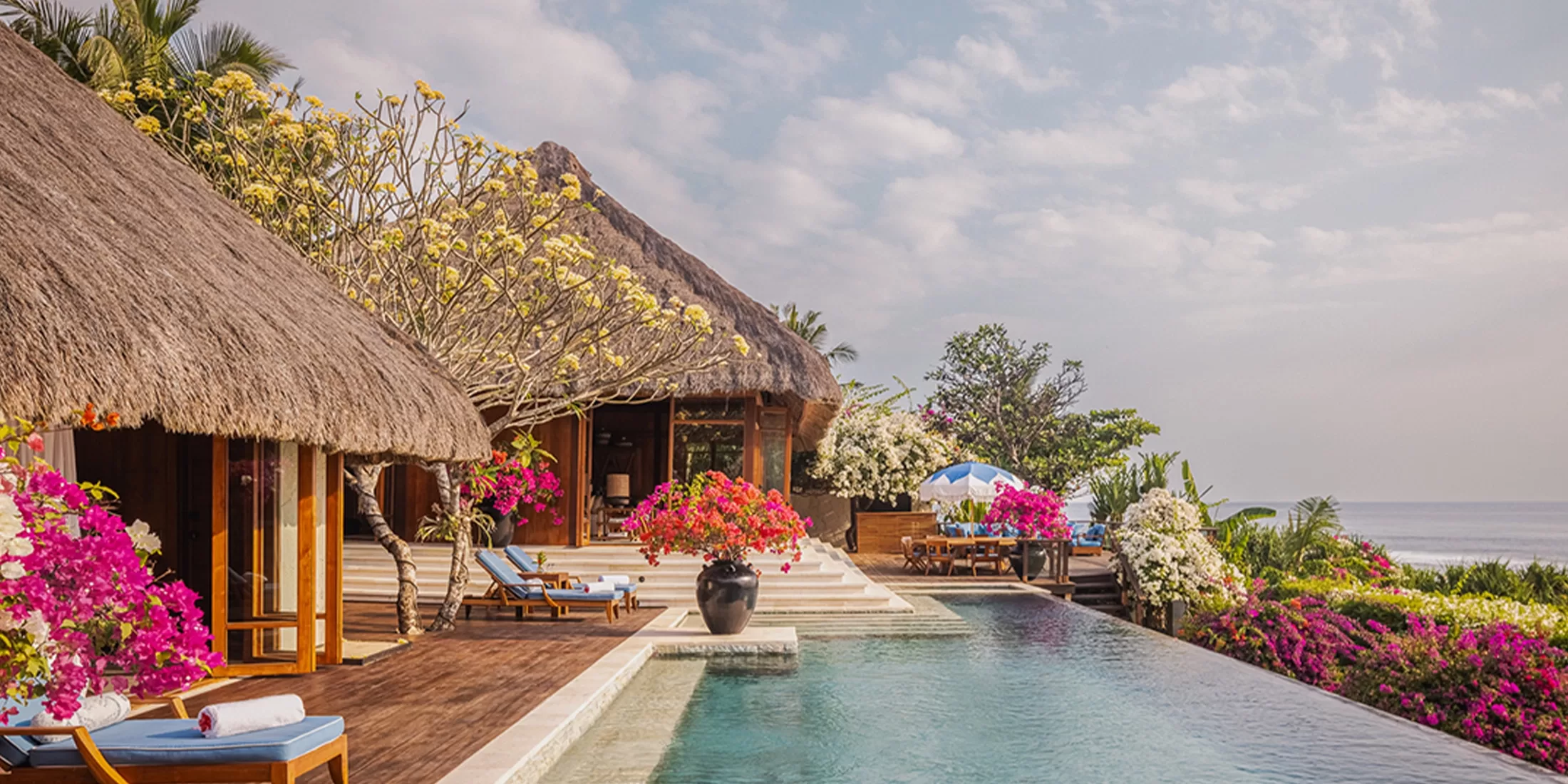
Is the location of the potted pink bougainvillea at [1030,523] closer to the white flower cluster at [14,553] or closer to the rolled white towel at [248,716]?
the rolled white towel at [248,716]

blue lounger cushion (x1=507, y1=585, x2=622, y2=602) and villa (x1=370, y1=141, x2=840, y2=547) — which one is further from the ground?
villa (x1=370, y1=141, x2=840, y2=547)

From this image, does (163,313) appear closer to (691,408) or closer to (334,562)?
(334,562)

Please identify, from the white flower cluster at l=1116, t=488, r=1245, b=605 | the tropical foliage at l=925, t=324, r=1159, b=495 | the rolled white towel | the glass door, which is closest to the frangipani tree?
the glass door

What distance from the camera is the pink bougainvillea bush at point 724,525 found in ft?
28.3

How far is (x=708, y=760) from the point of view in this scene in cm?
539

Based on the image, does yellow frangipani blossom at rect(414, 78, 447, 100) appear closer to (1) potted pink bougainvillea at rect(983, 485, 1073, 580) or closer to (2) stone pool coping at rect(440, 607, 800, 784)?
(2) stone pool coping at rect(440, 607, 800, 784)

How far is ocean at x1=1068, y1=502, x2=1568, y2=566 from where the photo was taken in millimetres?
41531

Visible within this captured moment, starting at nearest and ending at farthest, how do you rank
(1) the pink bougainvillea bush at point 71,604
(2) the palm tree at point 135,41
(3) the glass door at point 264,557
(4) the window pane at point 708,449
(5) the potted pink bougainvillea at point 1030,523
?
(1) the pink bougainvillea bush at point 71,604 < (3) the glass door at point 264,557 < (2) the palm tree at point 135,41 < (4) the window pane at point 708,449 < (5) the potted pink bougainvillea at point 1030,523

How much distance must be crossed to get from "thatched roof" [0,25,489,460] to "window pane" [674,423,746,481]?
6794 millimetres

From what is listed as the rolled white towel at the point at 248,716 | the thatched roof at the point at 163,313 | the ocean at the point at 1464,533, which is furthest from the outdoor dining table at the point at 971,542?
the rolled white towel at the point at 248,716

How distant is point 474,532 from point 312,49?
22.5 feet

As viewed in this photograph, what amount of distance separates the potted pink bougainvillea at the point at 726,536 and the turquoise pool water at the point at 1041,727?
29.2 inches

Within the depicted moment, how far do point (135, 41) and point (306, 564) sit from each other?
9.80 m

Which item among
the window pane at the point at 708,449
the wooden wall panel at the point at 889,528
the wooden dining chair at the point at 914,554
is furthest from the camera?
the wooden wall panel at the point at 889,528
